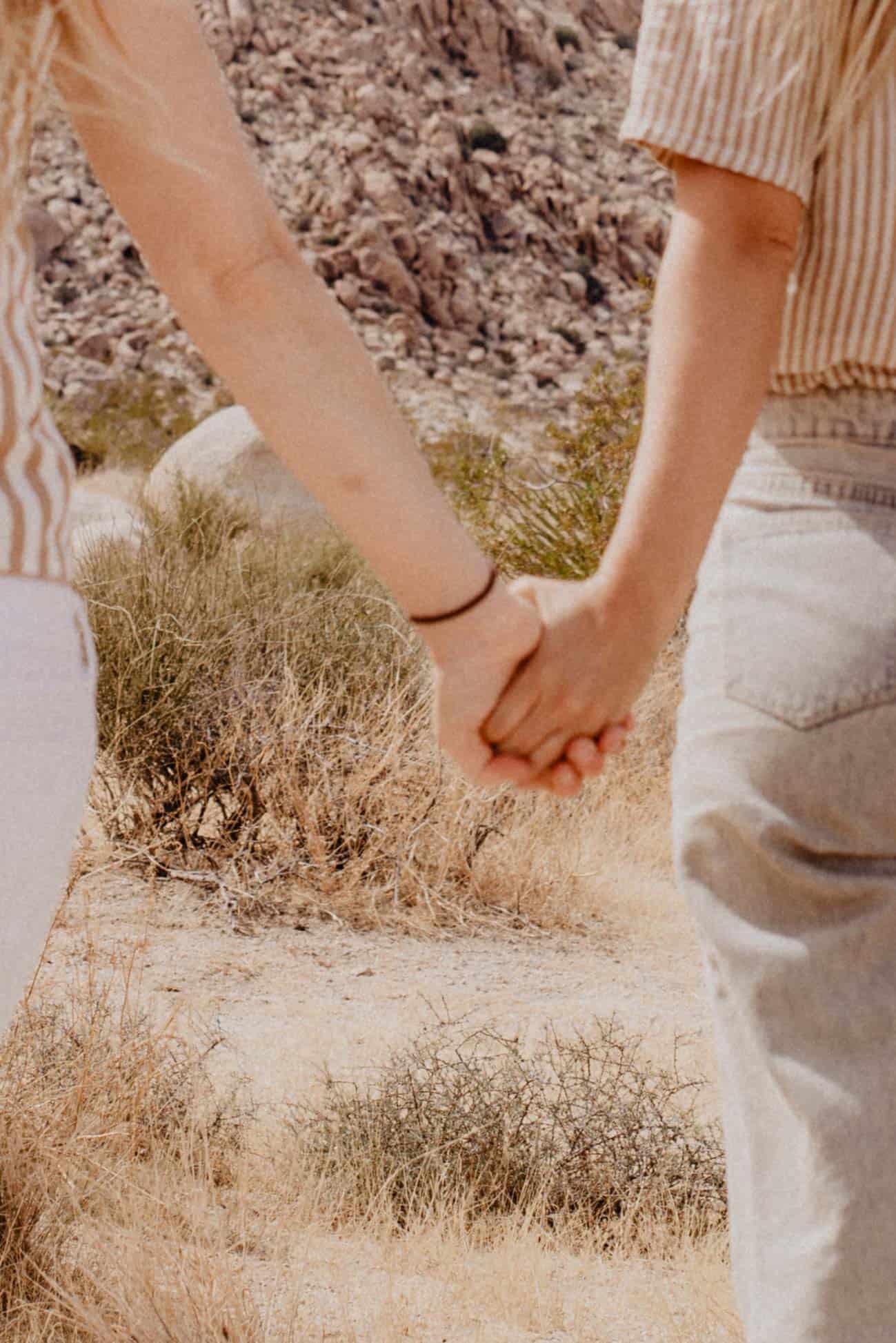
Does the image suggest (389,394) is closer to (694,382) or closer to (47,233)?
(694,382)

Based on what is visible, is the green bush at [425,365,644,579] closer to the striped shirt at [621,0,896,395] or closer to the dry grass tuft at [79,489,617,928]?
the dry grass tuft at [79,489,617,928]

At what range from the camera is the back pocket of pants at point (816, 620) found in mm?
1196

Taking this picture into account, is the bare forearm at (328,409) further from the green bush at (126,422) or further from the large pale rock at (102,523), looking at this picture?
the green bush at (126,422)

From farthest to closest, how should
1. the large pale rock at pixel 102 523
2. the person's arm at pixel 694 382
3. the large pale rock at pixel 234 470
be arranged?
the large pale rock at pixel 234 470, the large pale rock at pixel 102 523, the person's arm at pixel 694 382

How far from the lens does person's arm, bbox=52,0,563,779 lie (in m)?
1.14

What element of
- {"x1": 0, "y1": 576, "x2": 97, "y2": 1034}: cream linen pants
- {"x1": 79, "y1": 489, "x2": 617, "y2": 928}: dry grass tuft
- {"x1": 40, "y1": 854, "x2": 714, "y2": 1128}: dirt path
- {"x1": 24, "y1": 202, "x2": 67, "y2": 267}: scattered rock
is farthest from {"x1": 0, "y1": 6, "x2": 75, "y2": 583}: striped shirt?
{"x1": 24, "y1": 202, "x2": 67, "y2": 267}: scattered rock

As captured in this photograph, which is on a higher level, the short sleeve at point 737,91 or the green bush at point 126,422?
the short sleeve at point 737,91

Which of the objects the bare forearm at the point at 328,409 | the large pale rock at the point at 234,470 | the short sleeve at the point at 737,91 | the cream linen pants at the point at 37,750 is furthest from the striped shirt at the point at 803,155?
the large pale rock at the point at 234,470

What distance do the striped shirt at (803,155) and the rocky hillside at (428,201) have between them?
29375 mm

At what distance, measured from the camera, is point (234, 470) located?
1184cm

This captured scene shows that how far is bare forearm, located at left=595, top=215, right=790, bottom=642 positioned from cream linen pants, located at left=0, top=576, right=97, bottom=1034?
55 centimetres

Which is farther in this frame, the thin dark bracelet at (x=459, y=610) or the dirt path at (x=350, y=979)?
the dirt path at (x=350, y=979)

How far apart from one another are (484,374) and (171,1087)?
3102cm

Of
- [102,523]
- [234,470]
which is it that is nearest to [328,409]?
[102,523]
